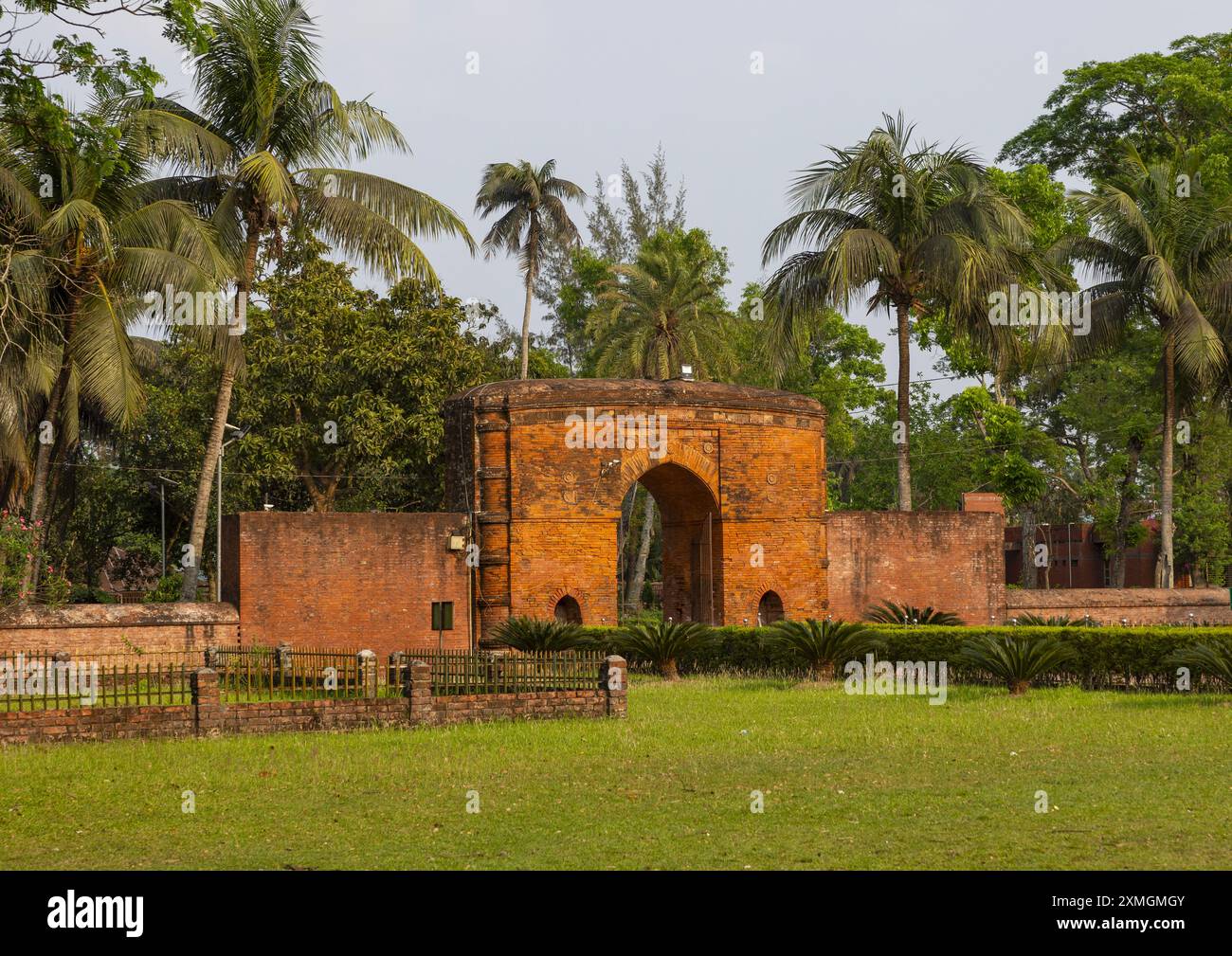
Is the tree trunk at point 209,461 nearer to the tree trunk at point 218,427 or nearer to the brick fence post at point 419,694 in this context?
the tree trunk at point 218,427

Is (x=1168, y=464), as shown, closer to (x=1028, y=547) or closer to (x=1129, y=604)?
(x=1129, y=604)

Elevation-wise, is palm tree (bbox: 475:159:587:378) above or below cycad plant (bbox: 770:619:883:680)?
above

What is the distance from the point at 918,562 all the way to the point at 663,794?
58.8ft

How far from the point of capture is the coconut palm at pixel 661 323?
4106cm

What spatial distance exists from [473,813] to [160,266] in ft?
48.5

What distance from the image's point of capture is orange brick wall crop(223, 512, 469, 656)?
2375cm

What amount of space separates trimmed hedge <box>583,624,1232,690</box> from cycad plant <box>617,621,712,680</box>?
30 centimetres

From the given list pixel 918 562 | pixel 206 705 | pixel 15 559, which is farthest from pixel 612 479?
pixel 206 705

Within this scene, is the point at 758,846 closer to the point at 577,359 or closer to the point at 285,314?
the point at 285,314

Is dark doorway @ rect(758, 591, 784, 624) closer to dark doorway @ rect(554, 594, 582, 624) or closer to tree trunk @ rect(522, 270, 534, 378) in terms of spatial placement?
dark doorway @ rect(554, 594, 582, 624)

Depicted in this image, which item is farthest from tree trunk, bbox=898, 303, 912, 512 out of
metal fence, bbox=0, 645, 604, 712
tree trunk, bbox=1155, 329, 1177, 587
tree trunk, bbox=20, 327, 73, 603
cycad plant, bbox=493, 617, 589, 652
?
tree trunk, bbox=20, 327, 73, 603

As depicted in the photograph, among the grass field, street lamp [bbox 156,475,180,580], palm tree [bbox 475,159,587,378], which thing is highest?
palm tree [bbox 475,159,587,378]

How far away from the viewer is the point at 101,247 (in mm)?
22219

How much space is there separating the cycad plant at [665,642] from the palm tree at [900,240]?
840cm
